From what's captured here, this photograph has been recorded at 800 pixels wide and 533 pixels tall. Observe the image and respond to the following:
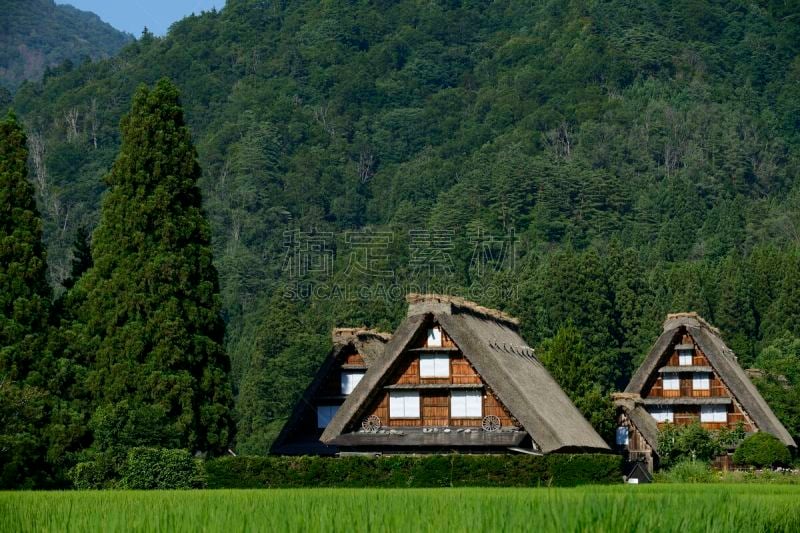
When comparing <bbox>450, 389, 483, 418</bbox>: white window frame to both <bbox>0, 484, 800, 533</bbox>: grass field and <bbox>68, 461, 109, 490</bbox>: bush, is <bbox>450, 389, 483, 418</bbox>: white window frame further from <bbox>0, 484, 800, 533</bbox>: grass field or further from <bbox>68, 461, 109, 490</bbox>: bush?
<bbox>0, 484, 800, 533</bbox>: grass field

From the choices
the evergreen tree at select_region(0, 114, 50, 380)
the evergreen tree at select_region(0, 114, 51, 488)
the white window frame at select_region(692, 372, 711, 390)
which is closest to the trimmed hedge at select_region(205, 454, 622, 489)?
the evergreen tree at select_region(0, 114, 51, 488)

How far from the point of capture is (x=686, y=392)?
71.9 metres

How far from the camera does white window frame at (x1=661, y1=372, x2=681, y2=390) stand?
72312 millimetres

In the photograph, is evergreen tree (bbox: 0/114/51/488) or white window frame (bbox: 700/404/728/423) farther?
white window frame (bbox: 700/404/728/423)

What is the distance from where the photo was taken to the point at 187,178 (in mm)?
49812

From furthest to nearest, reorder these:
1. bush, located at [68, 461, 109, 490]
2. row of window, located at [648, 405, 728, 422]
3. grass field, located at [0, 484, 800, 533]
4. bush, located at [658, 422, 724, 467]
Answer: row of window, located at [648, 405, 728, 422]
bush, located at [658, 422, 724, 467]
bush, located at [68, 461, 109, 490]
grass field, located at [0, 484, 800, 533]

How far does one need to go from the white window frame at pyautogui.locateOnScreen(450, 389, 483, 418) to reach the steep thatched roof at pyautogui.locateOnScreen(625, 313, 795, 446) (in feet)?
73.2

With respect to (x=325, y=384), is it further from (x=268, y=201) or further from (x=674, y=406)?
(x=268, y=201)

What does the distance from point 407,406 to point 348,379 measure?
7848 millimetres

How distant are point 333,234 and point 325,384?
427 ft

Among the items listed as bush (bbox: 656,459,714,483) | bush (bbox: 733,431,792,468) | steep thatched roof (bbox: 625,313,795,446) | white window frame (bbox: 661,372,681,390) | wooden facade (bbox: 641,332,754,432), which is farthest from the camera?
white window frame (bbox: 661,372,681,390)

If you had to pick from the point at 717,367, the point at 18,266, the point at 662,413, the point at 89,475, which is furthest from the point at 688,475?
the point at 18,266

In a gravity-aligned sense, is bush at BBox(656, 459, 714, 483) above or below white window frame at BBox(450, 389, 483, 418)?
below

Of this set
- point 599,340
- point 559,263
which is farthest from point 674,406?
point 559,263
